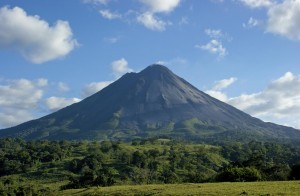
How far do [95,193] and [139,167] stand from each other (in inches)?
3989

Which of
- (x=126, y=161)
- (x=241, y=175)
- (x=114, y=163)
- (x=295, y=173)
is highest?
→ (x=126, y=161)

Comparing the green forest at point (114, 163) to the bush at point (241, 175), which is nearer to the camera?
the bush at point (241, 175)

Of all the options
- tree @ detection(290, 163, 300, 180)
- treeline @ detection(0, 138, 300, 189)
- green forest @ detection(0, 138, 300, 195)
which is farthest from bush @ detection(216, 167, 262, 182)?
treeline @ detection(0, 138, 300, 189)

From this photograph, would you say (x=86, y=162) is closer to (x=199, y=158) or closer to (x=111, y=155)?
(x=111, y=155)

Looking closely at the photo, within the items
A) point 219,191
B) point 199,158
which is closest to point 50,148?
point 199,158

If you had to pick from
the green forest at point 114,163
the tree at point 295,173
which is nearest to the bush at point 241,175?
the tree at point 295,173

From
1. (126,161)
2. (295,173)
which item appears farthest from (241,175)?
(126,161)

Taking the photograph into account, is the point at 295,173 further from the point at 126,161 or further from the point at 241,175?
the point at 126,161

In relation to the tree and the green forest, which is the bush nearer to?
the tree

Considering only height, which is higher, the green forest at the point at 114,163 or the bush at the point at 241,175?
the green forest at the point at 114,163

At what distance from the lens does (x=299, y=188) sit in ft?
136

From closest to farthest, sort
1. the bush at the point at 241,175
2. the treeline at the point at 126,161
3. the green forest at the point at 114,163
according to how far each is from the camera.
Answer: the bush at the point at 241,175
the green forest at the point at 114,163
the treeline at the point at 126,161

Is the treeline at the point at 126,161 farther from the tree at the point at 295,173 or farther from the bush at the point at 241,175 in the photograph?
the bush at the point at 241,175

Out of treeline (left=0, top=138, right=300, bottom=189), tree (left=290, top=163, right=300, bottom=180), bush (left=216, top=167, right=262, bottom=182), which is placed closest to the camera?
bush (left=216, top=167, right=262, bottom=182)
